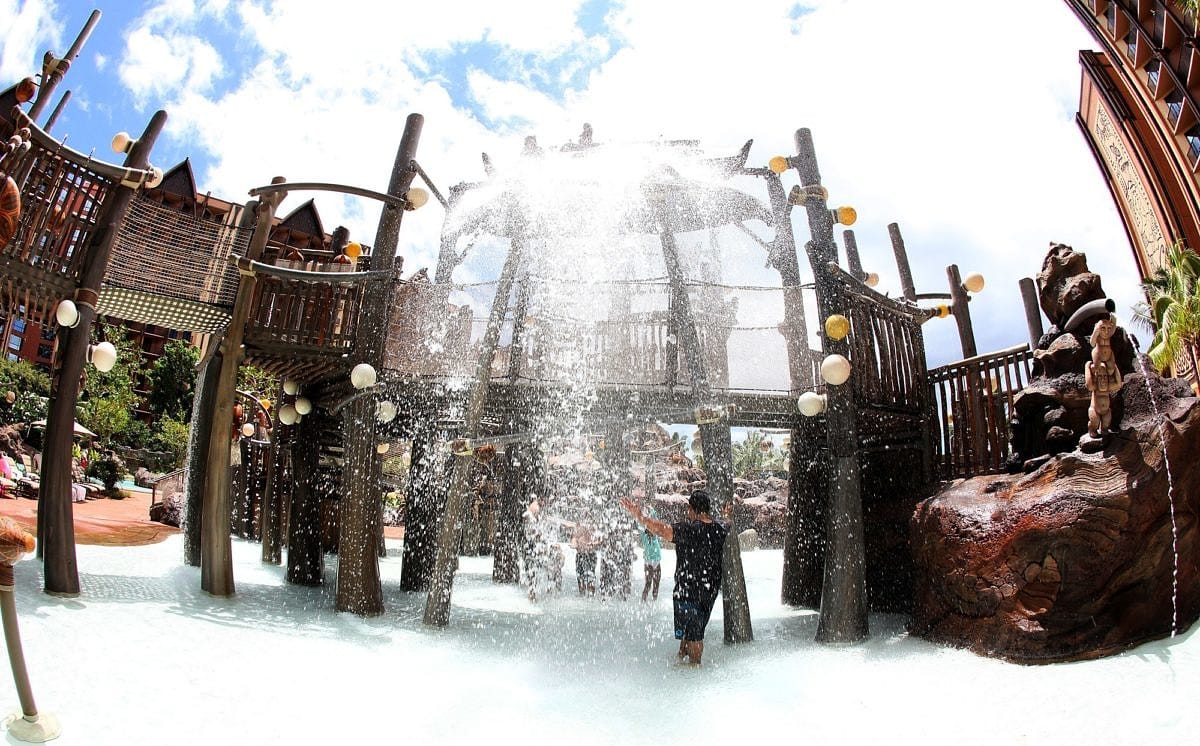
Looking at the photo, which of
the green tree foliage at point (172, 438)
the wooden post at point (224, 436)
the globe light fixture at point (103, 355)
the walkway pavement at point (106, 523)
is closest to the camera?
the globe light fixture at point (103, 355)

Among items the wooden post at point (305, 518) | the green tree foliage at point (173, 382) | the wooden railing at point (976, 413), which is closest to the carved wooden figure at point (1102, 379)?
the wooden railing at point (976, 413)

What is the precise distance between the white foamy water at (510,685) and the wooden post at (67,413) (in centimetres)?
34

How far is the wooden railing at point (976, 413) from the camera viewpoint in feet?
26.2

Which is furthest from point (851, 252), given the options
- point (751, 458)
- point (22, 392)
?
point (22, 392)

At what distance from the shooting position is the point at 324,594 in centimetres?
972

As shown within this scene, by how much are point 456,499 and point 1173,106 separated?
679 inches

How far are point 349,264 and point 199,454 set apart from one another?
3.63 meters

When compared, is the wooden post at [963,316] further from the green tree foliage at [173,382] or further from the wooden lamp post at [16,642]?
the green tree foliage at [173,382]

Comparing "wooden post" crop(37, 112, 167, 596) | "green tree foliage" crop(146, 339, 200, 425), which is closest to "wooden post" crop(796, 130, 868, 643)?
"wooden post" crop(37, 112, 167, 596)

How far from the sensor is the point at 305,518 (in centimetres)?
1055

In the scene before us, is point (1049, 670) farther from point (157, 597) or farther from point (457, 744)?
point (157, 597)

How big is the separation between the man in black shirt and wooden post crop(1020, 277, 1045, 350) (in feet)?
16.6

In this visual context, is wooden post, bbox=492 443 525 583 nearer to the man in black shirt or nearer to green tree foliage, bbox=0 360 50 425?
the man in black shirt

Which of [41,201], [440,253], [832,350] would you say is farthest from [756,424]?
[41,201]
